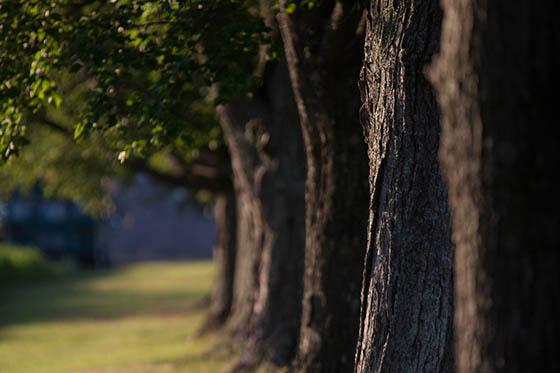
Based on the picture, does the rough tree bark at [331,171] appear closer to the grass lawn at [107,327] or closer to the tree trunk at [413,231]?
the tree trunk at [413,231]

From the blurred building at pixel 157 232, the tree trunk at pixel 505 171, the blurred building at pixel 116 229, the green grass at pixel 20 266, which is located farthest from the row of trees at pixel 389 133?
the blurred building at pixel 157 232

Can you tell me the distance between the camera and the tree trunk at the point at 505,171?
4.59m

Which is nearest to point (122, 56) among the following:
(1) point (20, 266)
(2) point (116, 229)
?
(1) point (20, 266)

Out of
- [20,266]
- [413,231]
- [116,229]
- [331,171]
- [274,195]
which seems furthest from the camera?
[116,229]

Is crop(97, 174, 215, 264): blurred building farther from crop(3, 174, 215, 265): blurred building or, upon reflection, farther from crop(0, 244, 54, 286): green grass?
crop(0, 244, 54, 286): green grass

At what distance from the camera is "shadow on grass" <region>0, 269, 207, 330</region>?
32.7 metres

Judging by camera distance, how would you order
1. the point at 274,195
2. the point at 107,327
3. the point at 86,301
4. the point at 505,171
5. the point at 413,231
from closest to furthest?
the point at 505,171, the point at 413,231, the point at 274,195, the point at 107,327, the point at 86,301

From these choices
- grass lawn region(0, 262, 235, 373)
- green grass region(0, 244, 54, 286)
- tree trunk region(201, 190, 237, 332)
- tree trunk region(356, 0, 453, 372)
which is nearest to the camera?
tree trunk region(356, 0, 453, 372)

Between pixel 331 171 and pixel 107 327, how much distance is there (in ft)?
62.1

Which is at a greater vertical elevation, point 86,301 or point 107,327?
point 86,301

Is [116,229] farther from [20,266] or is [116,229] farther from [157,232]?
[20,266]

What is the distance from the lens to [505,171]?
4582 millimetres

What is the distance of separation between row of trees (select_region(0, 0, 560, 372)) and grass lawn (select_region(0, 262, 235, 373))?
6.99 meters

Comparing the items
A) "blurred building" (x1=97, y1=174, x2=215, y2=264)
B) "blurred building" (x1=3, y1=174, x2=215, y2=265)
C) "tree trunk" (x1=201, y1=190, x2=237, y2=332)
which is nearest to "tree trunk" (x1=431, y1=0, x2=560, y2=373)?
"tree trunk" (x1=201, y1=190, x2=237, y2=332)
